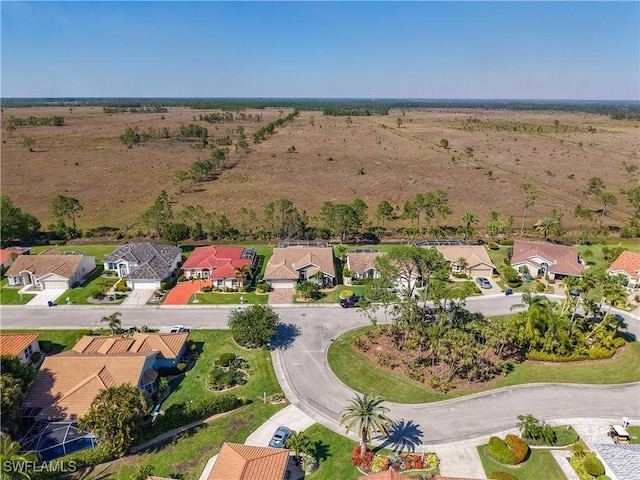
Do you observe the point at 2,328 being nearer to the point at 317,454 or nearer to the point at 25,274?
the point at 25,274

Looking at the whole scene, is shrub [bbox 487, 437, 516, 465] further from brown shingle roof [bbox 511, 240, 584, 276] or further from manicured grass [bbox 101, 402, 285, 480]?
brown shingle roof [bbox 511, 240, 584, 276]

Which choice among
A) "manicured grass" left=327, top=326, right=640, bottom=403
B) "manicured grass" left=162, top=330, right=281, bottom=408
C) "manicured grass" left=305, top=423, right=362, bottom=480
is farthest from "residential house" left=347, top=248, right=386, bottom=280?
"manicured grass" left=305, top=423, right=362, bottom=480

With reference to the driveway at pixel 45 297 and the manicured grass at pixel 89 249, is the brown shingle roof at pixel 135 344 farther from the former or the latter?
the manicured grass at pixel 89 249

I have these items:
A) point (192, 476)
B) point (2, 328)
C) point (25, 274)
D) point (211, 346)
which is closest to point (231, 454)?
point (192, 476)

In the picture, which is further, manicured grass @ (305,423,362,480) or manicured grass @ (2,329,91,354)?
manicured grass @ (2,329,91,354)

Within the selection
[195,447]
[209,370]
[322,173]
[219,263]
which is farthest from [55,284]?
[322,173]

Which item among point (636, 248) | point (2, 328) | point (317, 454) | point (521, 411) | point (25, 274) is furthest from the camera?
point (636, 248)
